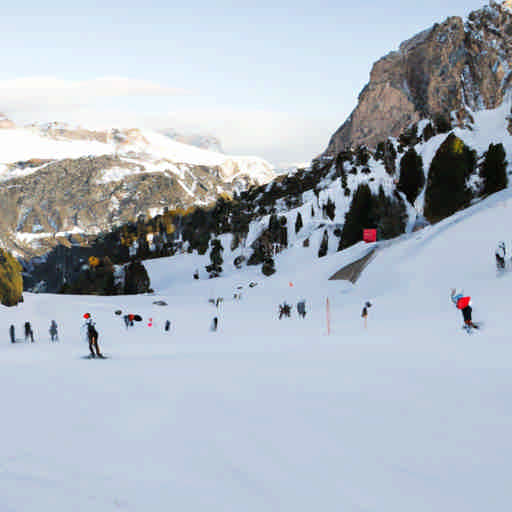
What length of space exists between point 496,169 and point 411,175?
668 inches

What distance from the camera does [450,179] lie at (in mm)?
54906

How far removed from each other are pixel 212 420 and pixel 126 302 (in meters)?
53.8

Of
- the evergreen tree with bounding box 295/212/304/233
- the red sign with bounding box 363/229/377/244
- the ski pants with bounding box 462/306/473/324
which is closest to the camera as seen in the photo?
the ski pants with bounding box 462/306/473/324

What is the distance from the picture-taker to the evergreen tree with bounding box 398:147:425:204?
220ft

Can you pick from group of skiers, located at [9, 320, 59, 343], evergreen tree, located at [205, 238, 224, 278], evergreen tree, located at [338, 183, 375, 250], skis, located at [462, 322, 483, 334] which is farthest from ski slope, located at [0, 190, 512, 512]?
evergreen tree, located at [205, 238, 224, 278]

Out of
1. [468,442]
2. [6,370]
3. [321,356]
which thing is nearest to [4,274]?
[6,370]

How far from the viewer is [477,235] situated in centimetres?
3809

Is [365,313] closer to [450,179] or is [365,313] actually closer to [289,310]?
[289,310]

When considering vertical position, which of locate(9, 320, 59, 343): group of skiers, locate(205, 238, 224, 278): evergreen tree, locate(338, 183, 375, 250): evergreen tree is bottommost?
locate(9, 320, 59, 343): group of skiers

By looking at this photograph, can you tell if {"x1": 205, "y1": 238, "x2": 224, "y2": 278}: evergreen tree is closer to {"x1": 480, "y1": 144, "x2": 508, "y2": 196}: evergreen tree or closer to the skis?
{"x1": 480, "y1": 144, "x2": 508, "y2": 196}: evergreen tree

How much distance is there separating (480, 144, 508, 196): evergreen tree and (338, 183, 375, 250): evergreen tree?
17672 mm

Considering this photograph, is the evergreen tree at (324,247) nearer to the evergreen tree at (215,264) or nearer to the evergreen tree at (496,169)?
the evergreen tree at (215,264)

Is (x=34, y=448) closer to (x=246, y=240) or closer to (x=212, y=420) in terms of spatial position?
(x=212, y=420)

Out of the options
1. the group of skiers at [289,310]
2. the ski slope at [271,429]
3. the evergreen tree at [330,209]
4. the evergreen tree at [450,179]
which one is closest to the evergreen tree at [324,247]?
the evergreen tree at [330,209]
